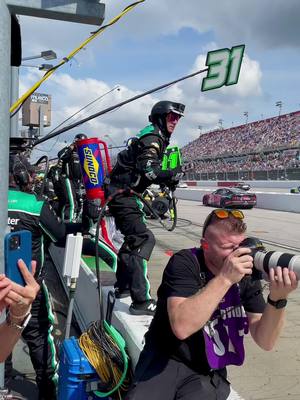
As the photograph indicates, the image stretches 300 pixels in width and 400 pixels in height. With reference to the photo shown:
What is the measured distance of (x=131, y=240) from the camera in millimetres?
3850

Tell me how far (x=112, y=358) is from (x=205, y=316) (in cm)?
111

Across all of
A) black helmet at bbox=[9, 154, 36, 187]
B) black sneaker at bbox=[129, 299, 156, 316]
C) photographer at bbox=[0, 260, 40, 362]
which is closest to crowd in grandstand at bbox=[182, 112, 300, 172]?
black helmet at bbox=[9, 154, 36, 187]

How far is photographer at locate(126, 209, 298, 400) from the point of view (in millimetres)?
2260

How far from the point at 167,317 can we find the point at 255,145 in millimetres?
62444

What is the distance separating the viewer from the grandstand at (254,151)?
39.4 meters

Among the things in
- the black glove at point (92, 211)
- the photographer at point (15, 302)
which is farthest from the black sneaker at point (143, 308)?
the photographer at point (15, 302)

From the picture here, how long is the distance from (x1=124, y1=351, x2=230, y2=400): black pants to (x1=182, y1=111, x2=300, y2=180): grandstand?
32.0m

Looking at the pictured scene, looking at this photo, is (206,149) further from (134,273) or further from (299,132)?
(134,273)

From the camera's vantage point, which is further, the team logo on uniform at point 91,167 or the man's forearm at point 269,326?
the team logo on uniform at point 91,167

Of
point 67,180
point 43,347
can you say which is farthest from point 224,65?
point 67,180

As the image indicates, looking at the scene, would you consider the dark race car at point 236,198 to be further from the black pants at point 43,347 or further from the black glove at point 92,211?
the black pants at point 43,347

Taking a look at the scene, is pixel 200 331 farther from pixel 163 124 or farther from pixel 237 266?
pixel 163 124

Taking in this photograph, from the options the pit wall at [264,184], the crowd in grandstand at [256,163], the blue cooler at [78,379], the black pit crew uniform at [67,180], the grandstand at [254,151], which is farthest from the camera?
the crowd in grandstand at [256,163]

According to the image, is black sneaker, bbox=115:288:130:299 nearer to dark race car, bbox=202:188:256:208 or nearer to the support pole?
the support pole
